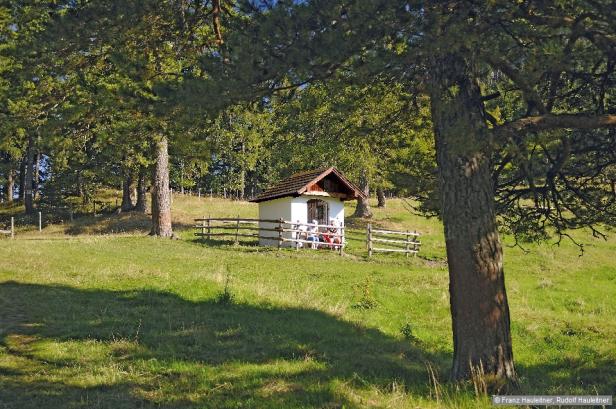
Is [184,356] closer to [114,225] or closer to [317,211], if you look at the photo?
[317,211]

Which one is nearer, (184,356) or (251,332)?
(184,356)

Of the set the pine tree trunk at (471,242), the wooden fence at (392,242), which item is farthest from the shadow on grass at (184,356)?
the wooden fence at (392,242)

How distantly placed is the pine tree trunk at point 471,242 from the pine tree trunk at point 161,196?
64.6ft

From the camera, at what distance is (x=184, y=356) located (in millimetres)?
7133

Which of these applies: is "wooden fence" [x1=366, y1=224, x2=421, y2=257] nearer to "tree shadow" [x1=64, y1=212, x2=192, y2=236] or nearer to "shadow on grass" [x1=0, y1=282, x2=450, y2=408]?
"tree shadow" [x1=64, y1=212, x2=192, y2=236]

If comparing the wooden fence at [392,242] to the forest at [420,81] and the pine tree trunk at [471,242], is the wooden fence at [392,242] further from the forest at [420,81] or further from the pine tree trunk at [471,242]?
the pine tree trunk at [471,242]

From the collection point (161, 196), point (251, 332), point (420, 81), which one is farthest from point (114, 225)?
point (420, 81)

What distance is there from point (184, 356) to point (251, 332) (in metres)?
A: 1.64

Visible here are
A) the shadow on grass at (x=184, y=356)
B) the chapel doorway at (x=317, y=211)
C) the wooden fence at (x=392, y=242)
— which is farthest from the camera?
the chapel doorway at (x=317, y=211)

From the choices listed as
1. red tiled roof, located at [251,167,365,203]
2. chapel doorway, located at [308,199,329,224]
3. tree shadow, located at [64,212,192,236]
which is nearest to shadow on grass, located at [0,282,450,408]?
red tiled roof, located at [251,167,365,203]

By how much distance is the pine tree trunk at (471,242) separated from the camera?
6.16 m

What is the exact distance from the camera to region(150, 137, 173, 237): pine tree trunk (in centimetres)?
2412

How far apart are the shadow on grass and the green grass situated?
0.03 m

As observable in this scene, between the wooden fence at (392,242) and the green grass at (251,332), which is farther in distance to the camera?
the wooden fence at (392,242)
